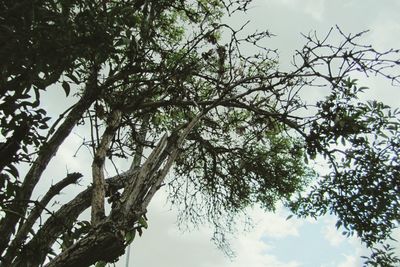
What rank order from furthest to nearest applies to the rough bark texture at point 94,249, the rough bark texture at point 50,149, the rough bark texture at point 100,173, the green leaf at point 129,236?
1. the rough bark texture at point 50,149
2. the rough bark texture at point 100,173
3. the green leaf at point 129,236
4. the rough bark texture at point 94,249

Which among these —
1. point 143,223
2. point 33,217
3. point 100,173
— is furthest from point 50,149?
point 143,223

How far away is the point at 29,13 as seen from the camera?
2537 millimetres

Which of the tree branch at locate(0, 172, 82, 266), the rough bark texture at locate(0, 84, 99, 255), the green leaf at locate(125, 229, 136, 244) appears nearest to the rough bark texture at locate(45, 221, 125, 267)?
the green leaf at locate(125, 229, 136, 244)

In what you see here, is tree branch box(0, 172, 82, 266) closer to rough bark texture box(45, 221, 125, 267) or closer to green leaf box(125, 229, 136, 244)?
rough bark texture box(45, 221, 125, 267)

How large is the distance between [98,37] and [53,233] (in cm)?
290

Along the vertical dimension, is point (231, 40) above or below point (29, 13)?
above

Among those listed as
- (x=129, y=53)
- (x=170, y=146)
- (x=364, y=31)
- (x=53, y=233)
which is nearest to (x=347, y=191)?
(x=364, y=31)

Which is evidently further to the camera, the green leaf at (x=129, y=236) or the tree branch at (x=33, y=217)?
the tree branch at (x=33, y=217)

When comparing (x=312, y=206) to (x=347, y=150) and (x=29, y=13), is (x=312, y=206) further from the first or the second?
(x=29, y=13)

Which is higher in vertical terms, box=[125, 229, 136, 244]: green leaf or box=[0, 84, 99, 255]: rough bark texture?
box=[0, 84, 99, 255]: rough bark texture

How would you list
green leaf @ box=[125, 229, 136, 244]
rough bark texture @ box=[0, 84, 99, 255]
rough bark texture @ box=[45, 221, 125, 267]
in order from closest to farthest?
rough bark texture @ box=[45, 221, 125, 267]
green leaf @ box=[125, 229, 136, 244]
rough bark texture @ box=[0, 84, 99, 255]

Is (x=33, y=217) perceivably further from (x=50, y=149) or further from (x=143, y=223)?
(x=143, y=223)

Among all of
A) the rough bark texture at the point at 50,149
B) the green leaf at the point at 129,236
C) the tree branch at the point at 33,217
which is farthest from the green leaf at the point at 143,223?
the rough bark texture at the point at 50,149

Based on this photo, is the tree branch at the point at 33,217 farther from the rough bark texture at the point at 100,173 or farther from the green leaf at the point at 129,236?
the green leaf at the point at 129,236
